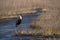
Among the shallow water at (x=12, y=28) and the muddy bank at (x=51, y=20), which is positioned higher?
the muddy bank at (x=51, y=20)

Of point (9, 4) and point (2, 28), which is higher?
point (9, 4)

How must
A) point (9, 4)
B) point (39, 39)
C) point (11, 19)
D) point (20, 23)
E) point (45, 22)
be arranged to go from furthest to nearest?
point (9, 4) → point (11, 19) → point (20, 23) → point (45, 22) → point (39, 39)

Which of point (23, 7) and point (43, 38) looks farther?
point (23, 7)

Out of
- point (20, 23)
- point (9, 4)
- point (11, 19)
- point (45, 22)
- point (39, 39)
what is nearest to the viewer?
point (39, 39)

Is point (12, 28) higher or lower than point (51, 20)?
lower

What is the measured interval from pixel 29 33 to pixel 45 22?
1.34 feet

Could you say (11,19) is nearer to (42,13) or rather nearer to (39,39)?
(42,13)

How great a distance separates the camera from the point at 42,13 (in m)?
3.54

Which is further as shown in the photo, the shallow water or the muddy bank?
the muddy bank

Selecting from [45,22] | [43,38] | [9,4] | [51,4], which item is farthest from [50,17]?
[9,4]

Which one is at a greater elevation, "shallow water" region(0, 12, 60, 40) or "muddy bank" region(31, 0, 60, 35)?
"muddy bank" region(31, 0, 60, 35)

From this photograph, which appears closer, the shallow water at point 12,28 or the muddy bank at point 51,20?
the shallow water at point 12,28

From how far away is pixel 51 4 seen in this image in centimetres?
355

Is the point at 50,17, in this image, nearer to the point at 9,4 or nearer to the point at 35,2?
the point at 35,2
